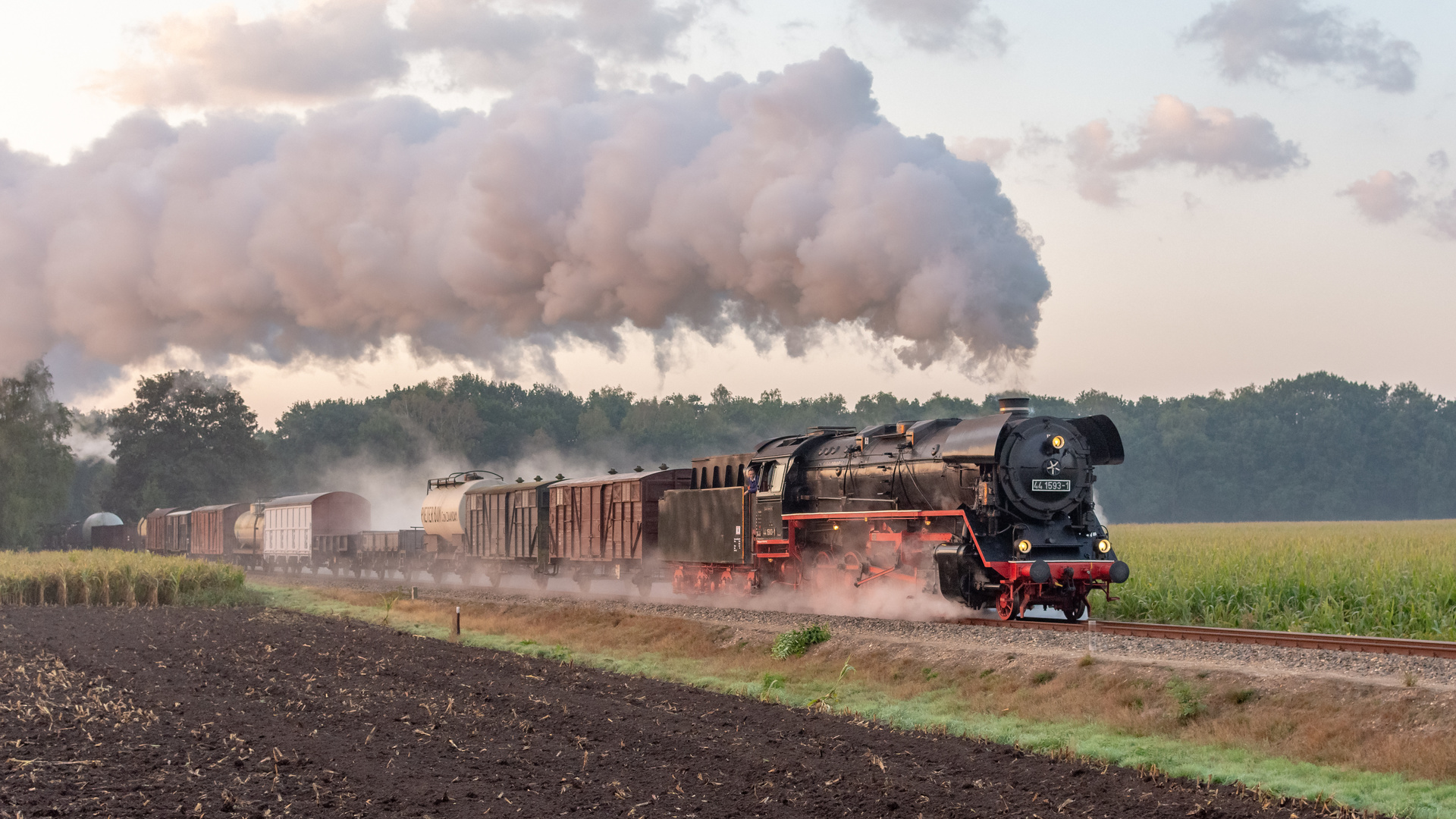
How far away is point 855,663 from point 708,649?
11.7 feet

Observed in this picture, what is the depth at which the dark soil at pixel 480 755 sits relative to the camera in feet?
31.9

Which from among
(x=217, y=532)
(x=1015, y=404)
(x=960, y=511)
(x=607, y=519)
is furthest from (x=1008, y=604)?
(x=217, y=532)

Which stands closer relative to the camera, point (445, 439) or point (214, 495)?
point (214, 495)

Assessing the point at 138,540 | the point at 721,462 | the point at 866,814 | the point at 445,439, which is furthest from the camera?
the point at 445,439

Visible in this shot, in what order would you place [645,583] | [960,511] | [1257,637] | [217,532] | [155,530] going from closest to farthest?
[1257,637] → [960,511] → [645,583] → [217,532] → [155,530]

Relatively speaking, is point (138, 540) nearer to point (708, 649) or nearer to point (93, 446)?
point (93, 446)

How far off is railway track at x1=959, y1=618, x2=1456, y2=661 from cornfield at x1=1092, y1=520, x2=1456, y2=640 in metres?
1.91

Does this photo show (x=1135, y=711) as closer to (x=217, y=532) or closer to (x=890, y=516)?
(x=890, y=516)

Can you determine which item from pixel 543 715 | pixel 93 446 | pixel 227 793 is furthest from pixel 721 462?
pixel 93 446

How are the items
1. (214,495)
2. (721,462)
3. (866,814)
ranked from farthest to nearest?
(214,495) → (721,462) → (866,814)

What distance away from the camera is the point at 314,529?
167 feet

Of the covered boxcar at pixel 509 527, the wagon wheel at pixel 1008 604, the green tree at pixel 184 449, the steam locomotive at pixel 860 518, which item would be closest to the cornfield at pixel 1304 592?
the steam locomotive at pixel 860 518

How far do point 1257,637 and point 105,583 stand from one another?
2997 cm

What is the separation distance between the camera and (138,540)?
73.8 metres
